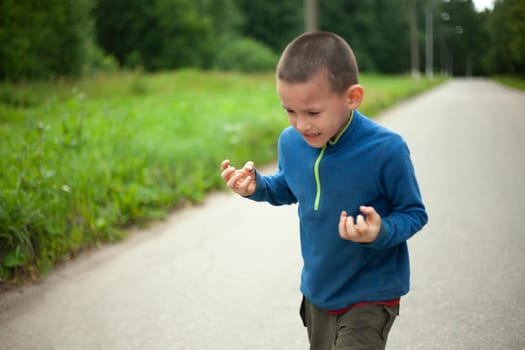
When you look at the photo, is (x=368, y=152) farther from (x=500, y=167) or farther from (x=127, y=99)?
(x=127, y=99)

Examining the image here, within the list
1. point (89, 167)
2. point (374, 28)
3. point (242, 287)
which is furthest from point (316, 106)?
point (374, 28)

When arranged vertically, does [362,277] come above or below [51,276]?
above

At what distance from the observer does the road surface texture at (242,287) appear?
294 cm

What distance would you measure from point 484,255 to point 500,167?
3474mm

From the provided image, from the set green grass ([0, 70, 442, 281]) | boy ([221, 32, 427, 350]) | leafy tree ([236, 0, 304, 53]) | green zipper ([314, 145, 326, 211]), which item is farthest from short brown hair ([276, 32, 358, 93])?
leafy tree ([236, 0, 304, 53])

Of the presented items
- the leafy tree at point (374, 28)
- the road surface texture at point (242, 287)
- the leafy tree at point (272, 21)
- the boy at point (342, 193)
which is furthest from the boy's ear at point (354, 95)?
the leafy tree at point (374, 28)

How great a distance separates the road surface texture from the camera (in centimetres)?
294

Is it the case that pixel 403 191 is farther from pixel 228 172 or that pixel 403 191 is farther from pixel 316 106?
pixel 228 172

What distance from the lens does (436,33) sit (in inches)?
3280

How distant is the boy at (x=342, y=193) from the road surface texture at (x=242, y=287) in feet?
3.48

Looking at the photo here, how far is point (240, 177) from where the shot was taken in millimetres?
2066

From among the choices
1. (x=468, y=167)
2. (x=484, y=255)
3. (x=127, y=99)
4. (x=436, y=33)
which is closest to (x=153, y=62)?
(x=127, y=99)

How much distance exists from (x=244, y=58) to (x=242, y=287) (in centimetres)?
4104

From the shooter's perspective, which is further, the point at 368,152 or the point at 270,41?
the point at 270,41
